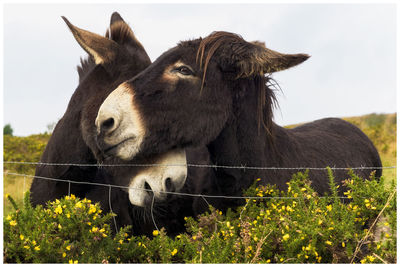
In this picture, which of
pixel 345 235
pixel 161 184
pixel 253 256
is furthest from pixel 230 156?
pixel 345 235

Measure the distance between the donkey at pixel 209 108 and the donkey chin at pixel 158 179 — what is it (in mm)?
187

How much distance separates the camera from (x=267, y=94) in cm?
355

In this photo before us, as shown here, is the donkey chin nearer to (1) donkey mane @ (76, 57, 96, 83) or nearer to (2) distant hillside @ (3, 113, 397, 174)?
(1) donkey mane @ (76, 57, 96, 83)

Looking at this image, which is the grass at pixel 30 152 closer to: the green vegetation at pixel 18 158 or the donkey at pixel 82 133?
the green vegetation at pixel 18 158

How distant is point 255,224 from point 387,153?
13598 mm

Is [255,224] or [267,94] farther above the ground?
[267,94]

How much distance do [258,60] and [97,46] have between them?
1949 millimetres

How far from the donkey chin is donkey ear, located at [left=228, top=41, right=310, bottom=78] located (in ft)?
3.09

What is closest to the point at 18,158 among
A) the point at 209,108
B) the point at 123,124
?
the point at 123,124

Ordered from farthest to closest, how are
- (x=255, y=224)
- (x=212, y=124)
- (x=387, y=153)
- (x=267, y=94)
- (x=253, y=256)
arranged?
(x=387, y=153) < (x=267, y=94) < (x=212, y=124) < (x=255, y=224) < (x=253, y=256)

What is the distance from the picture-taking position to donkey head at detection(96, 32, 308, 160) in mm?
3031

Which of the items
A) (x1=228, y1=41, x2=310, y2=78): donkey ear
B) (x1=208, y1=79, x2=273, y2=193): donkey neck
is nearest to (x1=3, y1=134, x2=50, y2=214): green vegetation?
(x1=208, y1=79, x2=273, y2=193): donkey neck

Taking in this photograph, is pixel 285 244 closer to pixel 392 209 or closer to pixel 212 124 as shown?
pixel 392 209

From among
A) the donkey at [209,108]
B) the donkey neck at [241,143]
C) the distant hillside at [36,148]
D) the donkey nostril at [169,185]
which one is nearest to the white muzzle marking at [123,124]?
the donkey at [209,108]
